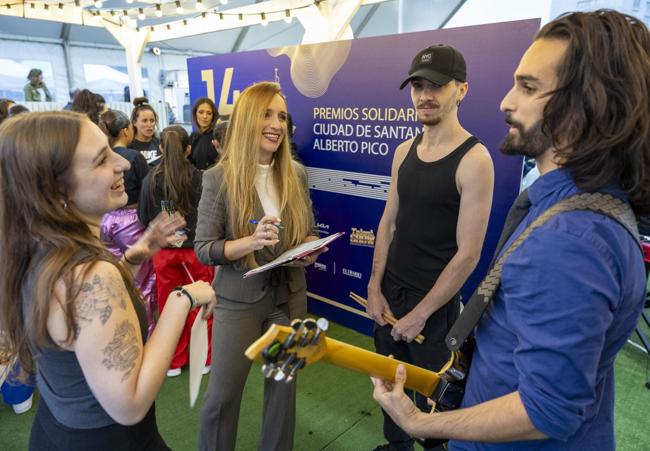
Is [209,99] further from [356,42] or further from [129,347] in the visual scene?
[129,347]

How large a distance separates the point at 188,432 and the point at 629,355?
11.1 ft

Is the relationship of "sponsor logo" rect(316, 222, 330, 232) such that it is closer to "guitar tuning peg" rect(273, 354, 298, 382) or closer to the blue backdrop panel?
the blue backdrop panel

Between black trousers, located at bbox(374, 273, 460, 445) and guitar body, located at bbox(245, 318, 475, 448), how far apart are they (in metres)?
0.68

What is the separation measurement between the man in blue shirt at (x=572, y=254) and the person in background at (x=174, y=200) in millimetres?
2094

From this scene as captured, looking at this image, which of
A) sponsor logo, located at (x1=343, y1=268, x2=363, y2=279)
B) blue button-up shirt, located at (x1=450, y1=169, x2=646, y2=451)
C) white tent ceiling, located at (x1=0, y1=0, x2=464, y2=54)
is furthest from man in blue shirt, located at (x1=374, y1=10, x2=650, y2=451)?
white tent ceiling, located at (x1=0, y1=0, x2=464, y2=54)

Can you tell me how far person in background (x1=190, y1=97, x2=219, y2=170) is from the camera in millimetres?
4062

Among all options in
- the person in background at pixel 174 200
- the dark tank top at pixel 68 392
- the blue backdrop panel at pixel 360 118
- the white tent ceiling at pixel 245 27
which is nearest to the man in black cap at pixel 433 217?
the blue backdrop panel at pixel 360 118

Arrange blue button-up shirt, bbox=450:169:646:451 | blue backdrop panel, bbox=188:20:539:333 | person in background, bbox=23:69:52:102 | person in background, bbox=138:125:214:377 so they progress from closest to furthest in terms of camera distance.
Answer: blue button-up shirt, bbox=450:169:646:451 < blue backdrop panel, bbox=188:20:539:333 < person in background, bbox=138:125:214:377 < person in background, bbox=23:69:52:102

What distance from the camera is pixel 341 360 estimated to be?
101cm

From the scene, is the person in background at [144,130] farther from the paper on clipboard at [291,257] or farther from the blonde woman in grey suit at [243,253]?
the paper on clipboard at [291,257]

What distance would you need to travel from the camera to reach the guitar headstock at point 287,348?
0.79m

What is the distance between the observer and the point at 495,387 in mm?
946

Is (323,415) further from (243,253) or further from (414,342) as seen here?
(243,253)

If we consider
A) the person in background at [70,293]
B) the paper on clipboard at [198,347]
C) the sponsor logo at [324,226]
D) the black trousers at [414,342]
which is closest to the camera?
the person in background at [70,293]
